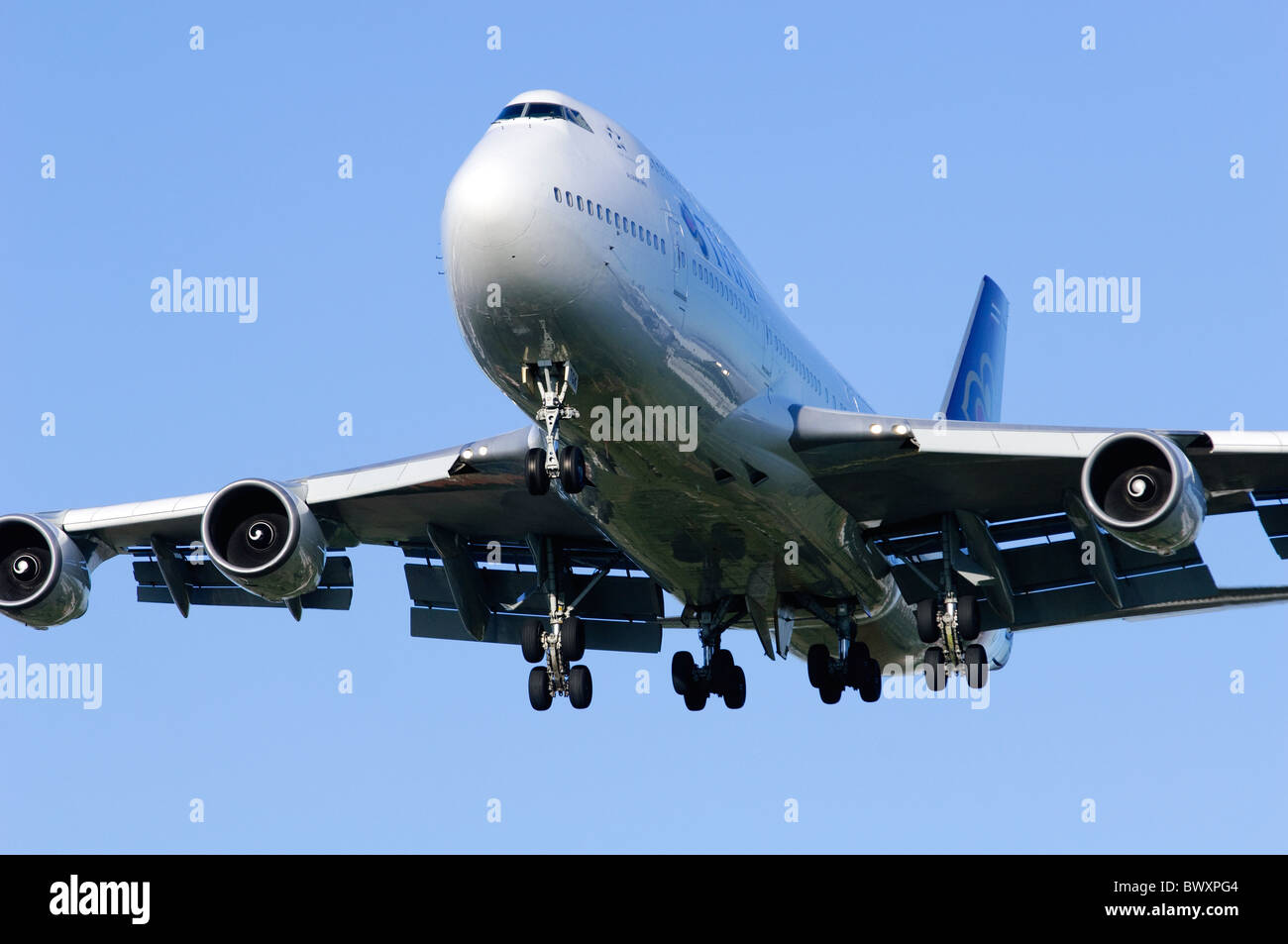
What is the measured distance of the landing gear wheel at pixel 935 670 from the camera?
2953 cm

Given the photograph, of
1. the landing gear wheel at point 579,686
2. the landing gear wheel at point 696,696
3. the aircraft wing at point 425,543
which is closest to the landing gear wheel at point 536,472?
the aircraft wing at point 425,543

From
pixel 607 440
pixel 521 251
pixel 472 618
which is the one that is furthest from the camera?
pixel 472 618

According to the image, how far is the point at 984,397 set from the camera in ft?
140

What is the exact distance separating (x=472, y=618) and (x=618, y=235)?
10.4 metres

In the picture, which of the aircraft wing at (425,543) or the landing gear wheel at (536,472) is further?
the aircraft wing at (425,543)

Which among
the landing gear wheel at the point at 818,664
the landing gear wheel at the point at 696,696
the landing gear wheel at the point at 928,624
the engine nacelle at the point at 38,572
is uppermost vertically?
the engine nacelle at the point at 38,572

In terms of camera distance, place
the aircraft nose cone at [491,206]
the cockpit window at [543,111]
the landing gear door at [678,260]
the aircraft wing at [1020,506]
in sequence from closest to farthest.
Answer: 1. the aircraft nose cone at [491,206]
2. the cockpit window at [543,111]
3. the landing gear door at [678,260]
4. the aircraft wing at [1020,506]

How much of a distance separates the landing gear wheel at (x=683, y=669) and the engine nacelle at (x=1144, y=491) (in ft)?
28.4

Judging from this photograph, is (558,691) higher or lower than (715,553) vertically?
lower

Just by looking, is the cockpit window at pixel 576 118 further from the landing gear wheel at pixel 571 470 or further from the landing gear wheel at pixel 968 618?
the landing gear wheel at pixel 968 618

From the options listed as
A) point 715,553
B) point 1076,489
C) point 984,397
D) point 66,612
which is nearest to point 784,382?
point 715,553

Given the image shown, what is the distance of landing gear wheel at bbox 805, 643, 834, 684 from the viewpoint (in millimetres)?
32500

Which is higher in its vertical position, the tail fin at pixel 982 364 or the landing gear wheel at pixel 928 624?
the tail fin at pixel 982 364

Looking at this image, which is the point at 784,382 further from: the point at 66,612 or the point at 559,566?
the point at 66,612
